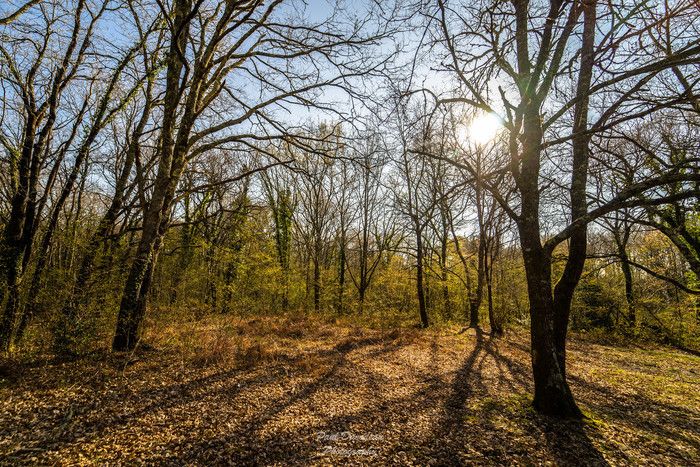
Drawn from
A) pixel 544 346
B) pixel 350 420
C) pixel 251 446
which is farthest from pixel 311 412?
pixel 544 346

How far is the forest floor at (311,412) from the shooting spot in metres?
3.69

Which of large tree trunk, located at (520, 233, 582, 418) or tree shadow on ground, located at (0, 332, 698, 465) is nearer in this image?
tree shadow on ground, located at (0, 332, 698, 465)

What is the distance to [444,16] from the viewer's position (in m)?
4.80

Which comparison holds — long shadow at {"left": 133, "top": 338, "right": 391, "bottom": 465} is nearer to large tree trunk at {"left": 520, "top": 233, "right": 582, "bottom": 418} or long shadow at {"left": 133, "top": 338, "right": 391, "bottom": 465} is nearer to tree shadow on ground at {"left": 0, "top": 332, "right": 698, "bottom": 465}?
tree shadow on ground at {"left": 0, "top": 332, "right": 698, "bottom": 465}

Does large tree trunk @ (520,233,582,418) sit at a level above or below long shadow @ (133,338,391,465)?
above

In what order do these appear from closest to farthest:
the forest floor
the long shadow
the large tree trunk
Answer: the long shadow
the forest floor
the large tree trunk

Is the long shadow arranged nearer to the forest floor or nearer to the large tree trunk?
the forest floor

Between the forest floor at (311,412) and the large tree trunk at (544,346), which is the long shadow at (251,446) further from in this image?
the large tree trunk at (544,346)

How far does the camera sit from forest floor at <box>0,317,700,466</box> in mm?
3686

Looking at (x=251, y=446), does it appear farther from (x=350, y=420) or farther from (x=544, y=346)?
(x=544, y=346)

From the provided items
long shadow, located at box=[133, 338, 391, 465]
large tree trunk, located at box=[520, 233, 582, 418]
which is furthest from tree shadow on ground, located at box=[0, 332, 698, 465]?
large tree trunk, located at box=[520, 233, 582, 418]

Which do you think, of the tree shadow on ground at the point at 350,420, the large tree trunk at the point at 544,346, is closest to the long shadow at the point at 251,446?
the tree shadow on ground at the point at 350,420

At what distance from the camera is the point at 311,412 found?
4.93 metres

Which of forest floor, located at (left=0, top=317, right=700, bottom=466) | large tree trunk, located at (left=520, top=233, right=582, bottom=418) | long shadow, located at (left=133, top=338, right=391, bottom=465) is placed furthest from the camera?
large tree trunk, located at (left=520, top=233, right=582, bottom=418)
